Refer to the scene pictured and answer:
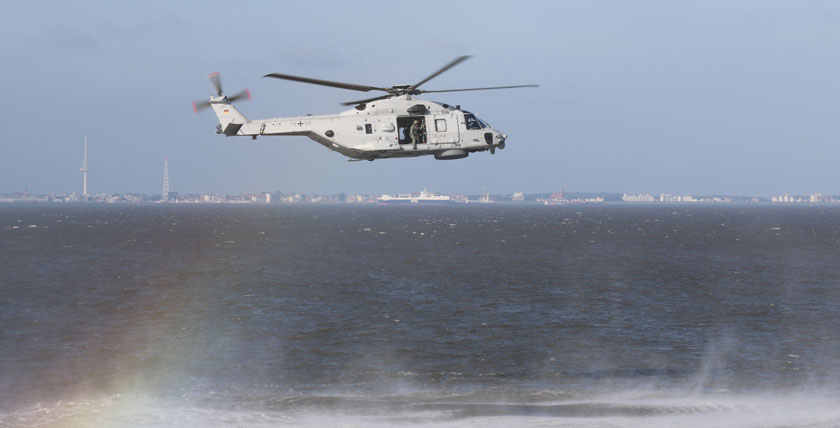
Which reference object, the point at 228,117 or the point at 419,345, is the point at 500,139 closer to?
the point at 228,117

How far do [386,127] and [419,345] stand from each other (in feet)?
112

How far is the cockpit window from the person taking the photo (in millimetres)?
31430

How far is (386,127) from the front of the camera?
2817cm

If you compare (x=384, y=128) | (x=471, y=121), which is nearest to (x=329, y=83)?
(x=384, y=128)

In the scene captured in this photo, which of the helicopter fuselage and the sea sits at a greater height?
the helicopter fuselage

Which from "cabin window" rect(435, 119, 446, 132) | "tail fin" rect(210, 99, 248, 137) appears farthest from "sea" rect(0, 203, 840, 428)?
"tail fin" rect(210, 99, 248, 137)

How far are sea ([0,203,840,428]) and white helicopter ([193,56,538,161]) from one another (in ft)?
54.7

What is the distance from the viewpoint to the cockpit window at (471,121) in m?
31.4

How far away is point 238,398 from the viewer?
→ 4597cm

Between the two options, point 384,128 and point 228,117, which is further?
point 228,117

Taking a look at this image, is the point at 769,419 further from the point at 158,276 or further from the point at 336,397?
the point at 158,276

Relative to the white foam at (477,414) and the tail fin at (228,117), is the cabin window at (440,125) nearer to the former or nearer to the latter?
the tail fin at (228,117)

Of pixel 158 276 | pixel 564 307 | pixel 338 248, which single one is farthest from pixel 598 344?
pixel 338 248

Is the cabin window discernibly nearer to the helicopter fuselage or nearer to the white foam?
the helicopter fuselage
